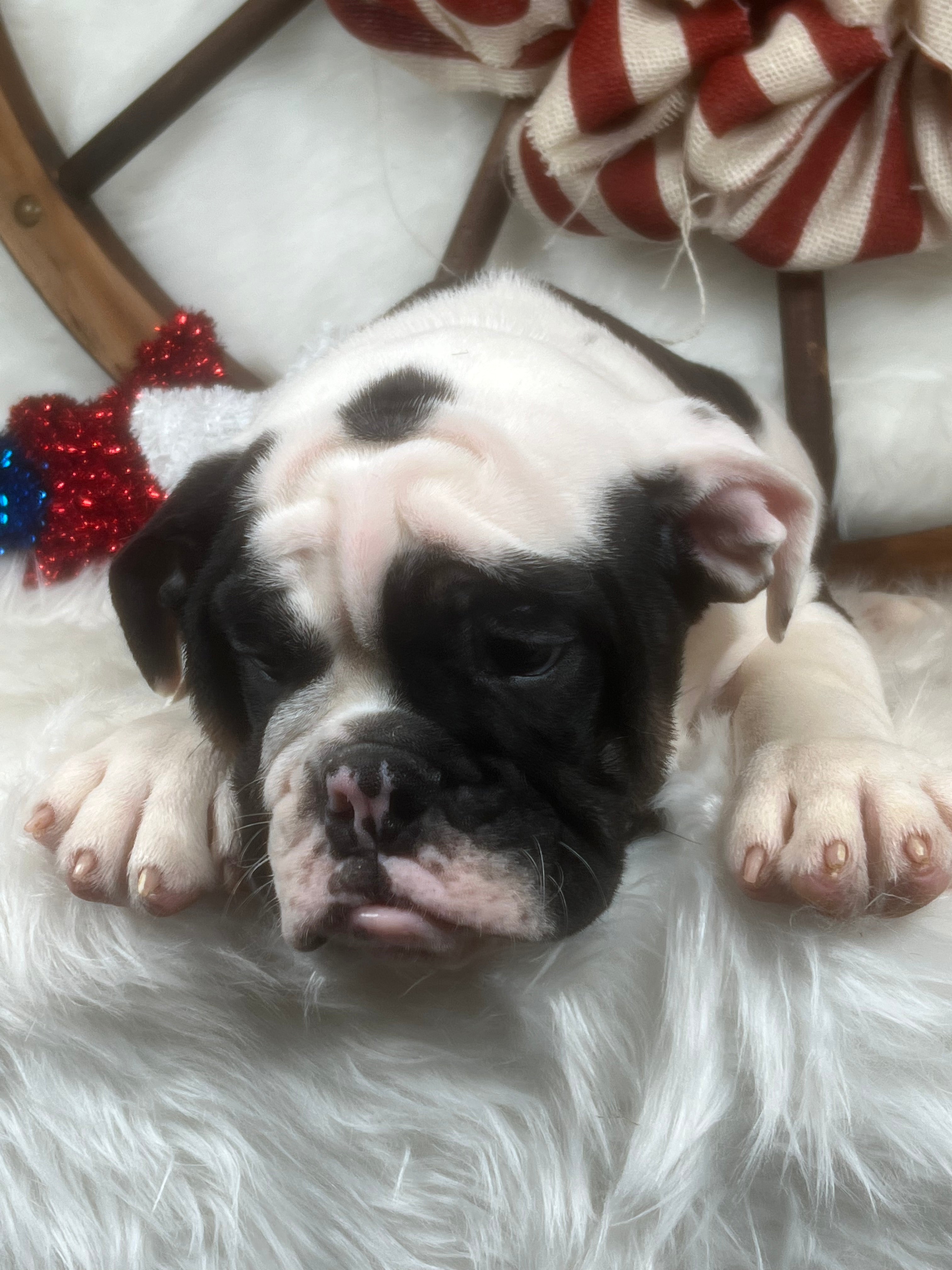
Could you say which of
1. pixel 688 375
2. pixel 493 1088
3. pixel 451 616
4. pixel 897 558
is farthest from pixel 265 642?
pixel 897 558

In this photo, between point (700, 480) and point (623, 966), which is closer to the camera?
point (623, 966)

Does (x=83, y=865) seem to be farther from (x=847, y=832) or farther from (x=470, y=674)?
(x=847, y=832)

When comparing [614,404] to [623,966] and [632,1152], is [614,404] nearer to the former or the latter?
[623,966]

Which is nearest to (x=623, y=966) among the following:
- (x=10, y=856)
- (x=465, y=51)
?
(x=10, y=856)

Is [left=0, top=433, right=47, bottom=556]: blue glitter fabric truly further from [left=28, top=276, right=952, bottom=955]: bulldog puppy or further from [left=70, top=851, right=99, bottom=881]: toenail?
[left=70, top=851, right=99, bottom=881]: toenail

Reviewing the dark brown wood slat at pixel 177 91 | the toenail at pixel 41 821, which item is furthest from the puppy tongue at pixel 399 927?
the dark brown wood slat at pixel 177 91
